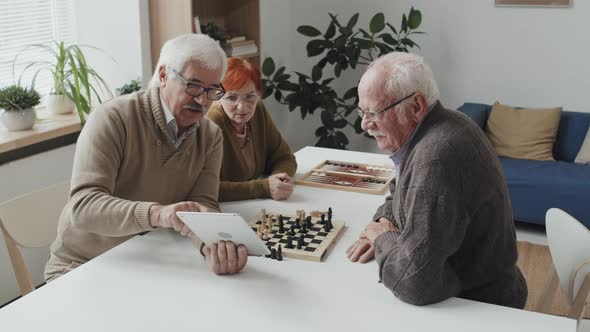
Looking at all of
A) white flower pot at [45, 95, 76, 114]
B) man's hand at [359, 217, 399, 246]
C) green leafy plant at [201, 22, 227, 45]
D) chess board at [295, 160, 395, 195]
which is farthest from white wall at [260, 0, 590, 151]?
man's hand at [359, 217, 399, 246]

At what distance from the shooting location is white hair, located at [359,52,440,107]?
1899mm

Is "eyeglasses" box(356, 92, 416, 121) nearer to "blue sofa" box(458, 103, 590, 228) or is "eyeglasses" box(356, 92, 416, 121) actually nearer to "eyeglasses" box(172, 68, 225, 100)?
"eyeglasses" box(172, 68, 225, 100)

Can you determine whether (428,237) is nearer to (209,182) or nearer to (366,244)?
(366,244)

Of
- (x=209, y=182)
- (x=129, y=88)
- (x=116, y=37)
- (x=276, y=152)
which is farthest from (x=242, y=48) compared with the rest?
(x=209, y=182)

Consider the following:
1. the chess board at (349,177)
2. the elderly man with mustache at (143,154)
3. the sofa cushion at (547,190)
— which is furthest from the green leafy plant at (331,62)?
the elderly man with mustache at (143,154)

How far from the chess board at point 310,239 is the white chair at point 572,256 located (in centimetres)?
71

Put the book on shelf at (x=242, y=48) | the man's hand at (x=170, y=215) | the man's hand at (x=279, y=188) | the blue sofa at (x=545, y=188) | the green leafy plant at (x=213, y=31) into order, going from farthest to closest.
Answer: the book on shelf at (x=242, y=48) < the green leafy plant at (x=213, y=31) < the blue sofa at (x=545, y=188) < the man's hand at (x=279, y=188) < the man's hand at (x=170, y=215)

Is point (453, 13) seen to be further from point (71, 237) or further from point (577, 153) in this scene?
point (71, 237)

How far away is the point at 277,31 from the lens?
5637 millimetres

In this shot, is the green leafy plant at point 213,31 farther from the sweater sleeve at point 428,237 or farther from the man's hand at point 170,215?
the sweater sleeve at point 428,237

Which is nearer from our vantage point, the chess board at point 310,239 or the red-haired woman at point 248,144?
the chess board at point 310,239

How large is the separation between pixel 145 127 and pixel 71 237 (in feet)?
1.51

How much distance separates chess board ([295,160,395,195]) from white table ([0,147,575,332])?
0.68 metres

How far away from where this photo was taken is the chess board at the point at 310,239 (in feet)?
6.79
